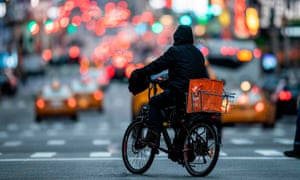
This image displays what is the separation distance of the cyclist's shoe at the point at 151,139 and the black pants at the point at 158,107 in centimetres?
9

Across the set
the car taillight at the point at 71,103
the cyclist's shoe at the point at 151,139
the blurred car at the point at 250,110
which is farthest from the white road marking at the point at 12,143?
the car taillight at the point at 71,103

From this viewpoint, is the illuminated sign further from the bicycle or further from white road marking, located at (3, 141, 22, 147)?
the bicycle

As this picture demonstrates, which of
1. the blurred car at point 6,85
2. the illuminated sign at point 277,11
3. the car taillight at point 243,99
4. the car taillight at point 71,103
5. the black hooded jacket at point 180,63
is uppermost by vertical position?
the black hooded jacket at point 180,63

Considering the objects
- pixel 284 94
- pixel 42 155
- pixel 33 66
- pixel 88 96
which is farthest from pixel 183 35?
pixel 33 66

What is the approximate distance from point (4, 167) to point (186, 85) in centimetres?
327

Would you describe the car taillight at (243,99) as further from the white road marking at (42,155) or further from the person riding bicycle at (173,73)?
the person riding bicycle at (173,73)

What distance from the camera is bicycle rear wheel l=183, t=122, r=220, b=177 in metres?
12.6

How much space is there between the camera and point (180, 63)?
13.0 metres

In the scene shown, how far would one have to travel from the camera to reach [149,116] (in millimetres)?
13055

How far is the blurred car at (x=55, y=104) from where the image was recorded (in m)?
34.4

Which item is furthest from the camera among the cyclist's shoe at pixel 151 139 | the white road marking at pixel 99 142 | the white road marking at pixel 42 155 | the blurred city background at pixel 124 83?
the blurred city background at pixel 124 83

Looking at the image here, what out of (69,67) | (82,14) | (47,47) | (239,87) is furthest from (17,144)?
(47,47)

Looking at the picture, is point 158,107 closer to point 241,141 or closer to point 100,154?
point 100,154

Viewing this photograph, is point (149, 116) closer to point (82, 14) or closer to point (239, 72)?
point (239, 72)
